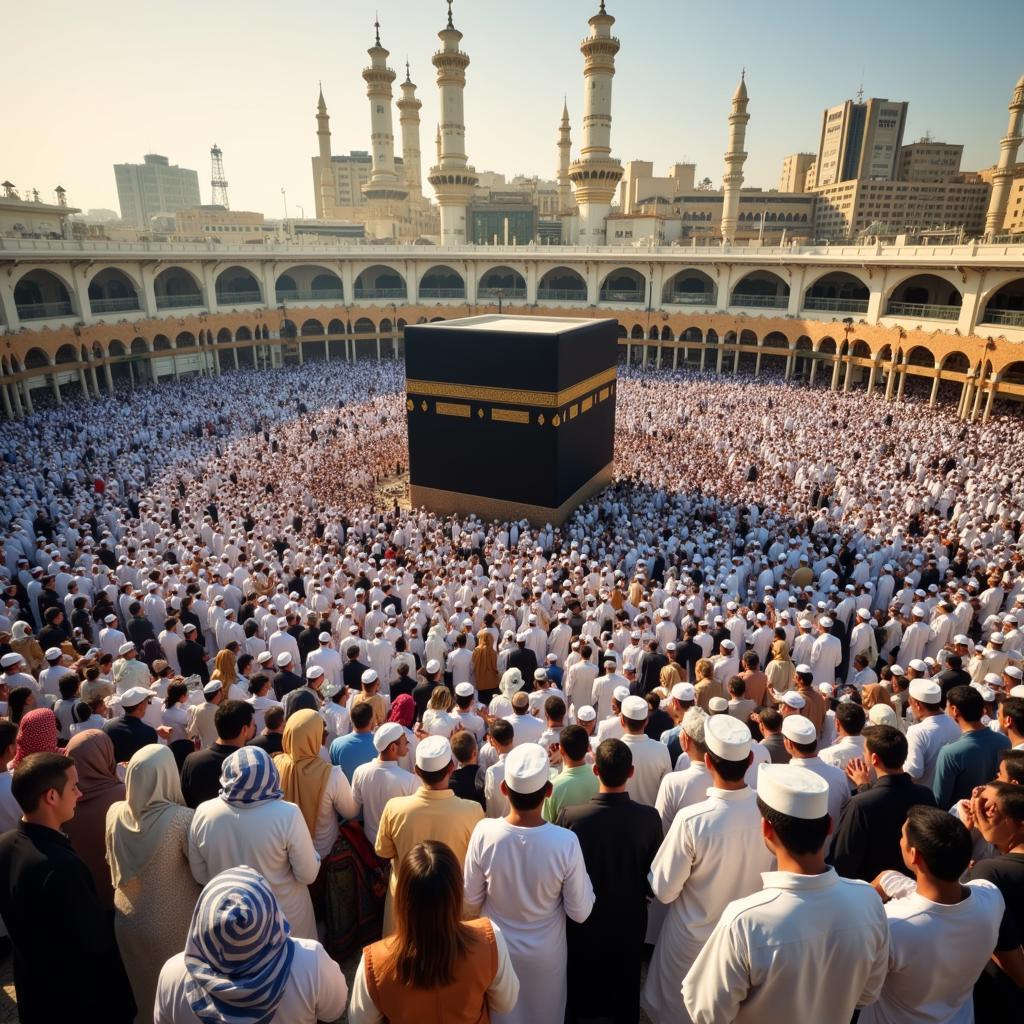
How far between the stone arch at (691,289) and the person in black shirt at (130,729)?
31745 millimetres

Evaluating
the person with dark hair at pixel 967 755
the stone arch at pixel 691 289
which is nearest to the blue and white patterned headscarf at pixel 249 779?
the person with dark hair at pixel 967 755

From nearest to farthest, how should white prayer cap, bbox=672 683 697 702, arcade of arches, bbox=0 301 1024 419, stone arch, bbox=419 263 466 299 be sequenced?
white prayer cap, bbox=672 683 697 702
arcade of arches, bbox=0 301 1024 419
stone arch, bbox=419 263 466 299

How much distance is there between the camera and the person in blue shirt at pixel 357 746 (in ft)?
12.8

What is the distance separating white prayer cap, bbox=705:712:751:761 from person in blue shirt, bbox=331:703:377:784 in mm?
2162

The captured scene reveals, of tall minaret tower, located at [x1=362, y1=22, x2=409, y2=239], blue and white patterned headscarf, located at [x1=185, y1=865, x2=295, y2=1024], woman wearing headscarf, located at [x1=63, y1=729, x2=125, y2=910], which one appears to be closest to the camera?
blue and white patterned headscarf, located at [x1=185, y1=865, x2=295, y2=1024]

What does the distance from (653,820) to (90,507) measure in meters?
12.4

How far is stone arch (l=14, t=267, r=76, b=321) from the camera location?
2383 centimetres

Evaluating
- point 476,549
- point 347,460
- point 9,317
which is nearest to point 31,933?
point 476,549

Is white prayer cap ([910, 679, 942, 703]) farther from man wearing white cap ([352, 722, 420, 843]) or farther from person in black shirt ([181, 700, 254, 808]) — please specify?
person in black shirt ([181, 700, 254, 808])

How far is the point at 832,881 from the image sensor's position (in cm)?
187

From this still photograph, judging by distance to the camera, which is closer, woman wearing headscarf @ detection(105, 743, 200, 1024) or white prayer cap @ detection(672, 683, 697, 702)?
woman wearing headscarf @ detection(105, 743, 200, 1024)

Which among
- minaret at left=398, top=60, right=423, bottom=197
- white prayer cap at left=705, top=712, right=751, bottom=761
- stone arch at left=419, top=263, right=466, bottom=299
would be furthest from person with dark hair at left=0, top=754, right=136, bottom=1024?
minaret at left=398, top=60, right=423, bottom=197

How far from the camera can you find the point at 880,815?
10.1 feet

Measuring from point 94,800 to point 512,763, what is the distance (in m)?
2.27
